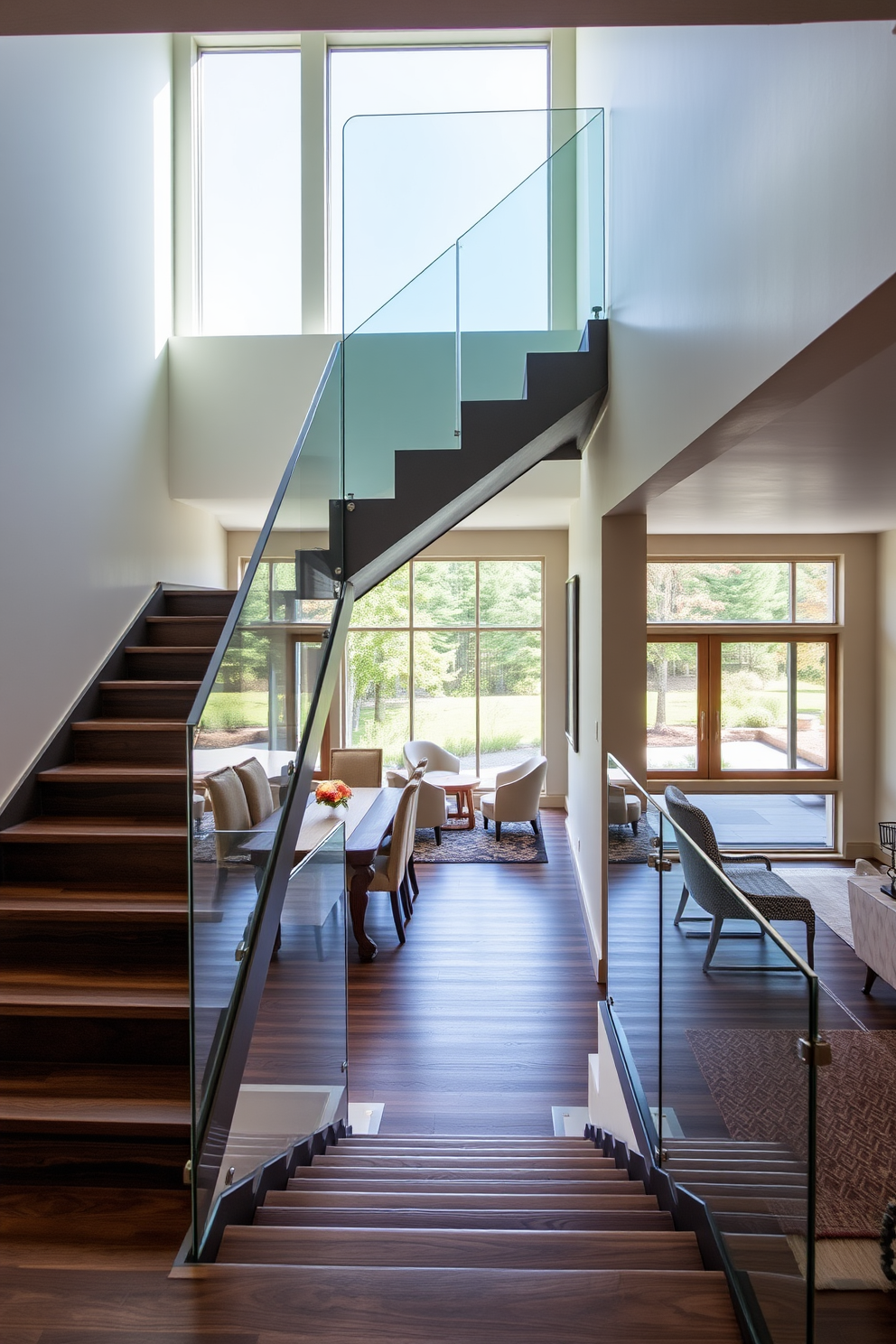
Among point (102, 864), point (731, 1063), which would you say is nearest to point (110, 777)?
point (102, 864)

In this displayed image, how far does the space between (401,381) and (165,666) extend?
208 cm

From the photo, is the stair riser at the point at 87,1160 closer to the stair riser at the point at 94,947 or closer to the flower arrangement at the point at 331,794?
the stair riser at the point at 94,947

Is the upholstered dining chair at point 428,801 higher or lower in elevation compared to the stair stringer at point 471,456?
lower

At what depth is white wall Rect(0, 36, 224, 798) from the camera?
3.73 m

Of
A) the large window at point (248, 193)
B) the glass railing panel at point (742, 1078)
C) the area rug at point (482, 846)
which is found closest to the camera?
the glass railing panel at point (742, 1078)

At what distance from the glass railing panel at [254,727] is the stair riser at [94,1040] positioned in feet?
1.70

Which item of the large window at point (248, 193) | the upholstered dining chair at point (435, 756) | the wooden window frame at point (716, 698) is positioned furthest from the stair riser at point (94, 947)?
the wooden window frame at point (716, 698)

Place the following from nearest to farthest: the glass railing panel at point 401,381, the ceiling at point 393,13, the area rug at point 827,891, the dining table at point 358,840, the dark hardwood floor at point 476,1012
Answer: the ceiling at point 393,13 < the dark hardwood floor at point 476,1012 < the glass railing panel at point 401,381 < the dining table at point 358,840 < the area rug at point 827,891

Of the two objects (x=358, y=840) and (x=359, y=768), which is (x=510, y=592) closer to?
(x=359, y=768)

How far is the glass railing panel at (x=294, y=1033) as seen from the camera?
2.34 m

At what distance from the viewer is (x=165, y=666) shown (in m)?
4.86

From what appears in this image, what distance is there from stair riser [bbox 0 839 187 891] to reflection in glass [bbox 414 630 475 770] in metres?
6.19

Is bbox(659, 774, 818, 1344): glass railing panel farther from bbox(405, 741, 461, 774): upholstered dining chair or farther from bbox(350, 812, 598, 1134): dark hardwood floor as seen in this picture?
bbox(405, 741, 461, 774): upholstered dining chair

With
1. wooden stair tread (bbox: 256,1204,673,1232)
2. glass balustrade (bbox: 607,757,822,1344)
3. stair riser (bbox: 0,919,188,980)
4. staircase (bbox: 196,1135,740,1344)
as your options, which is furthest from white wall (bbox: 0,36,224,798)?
glass balustrade (bbox: 607,757,822,1344)
